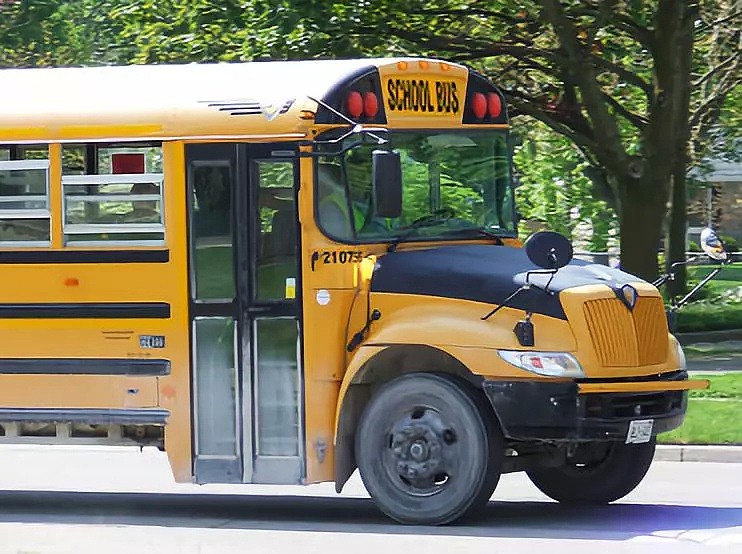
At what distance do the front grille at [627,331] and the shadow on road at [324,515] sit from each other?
97 cm

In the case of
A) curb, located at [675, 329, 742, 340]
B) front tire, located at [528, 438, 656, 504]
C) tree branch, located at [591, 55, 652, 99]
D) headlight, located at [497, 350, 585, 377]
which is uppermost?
tree branch, located at [591, 55, 652, 99]

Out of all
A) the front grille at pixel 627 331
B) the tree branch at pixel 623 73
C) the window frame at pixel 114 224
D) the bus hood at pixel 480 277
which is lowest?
the front grille at pixel 627 331

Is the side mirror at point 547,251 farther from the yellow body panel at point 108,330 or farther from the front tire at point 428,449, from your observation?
the yellow body panel at point 108,330

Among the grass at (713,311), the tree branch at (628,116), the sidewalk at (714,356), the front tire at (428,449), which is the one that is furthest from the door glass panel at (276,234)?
the grass at (713,311)

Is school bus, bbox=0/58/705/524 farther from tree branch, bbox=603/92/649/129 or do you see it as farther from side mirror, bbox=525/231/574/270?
tree branch, bbox=603/92/649/129

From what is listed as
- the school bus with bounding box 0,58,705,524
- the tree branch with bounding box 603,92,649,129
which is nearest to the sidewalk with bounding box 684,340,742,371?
the tree branch with bounding box 603,92,649,129

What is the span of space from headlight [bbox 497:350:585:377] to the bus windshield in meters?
1.27

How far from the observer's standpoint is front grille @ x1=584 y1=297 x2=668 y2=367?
28.1 ft

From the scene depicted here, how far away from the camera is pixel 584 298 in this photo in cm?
854

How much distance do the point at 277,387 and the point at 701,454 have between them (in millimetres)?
4798

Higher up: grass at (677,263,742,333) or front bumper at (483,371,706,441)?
front bumper at (483,371,706,441)

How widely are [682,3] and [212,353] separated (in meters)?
13.3

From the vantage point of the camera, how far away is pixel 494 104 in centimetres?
1006

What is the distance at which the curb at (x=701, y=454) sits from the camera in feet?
41.4
